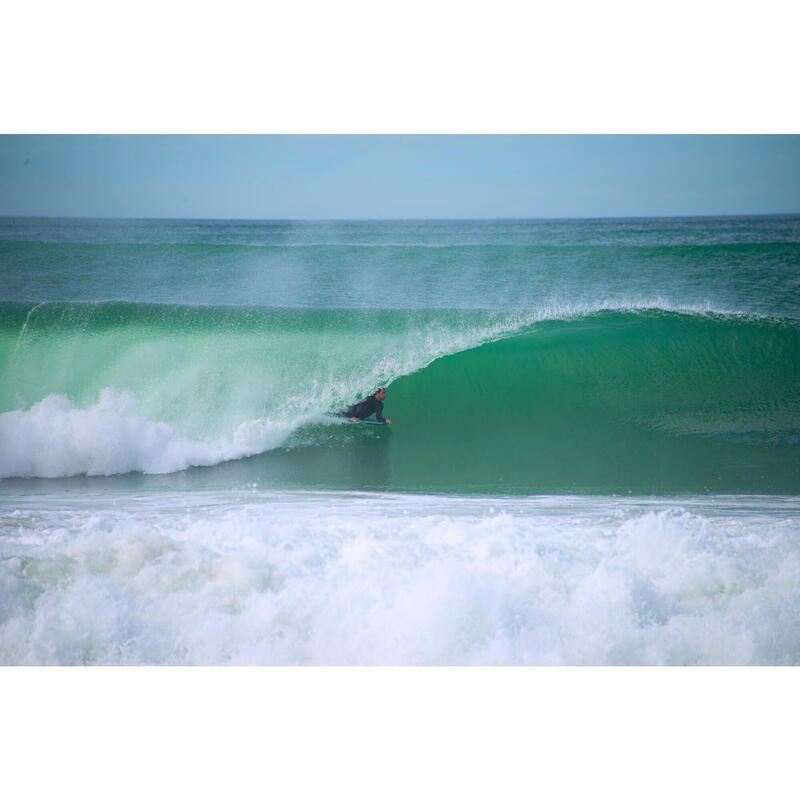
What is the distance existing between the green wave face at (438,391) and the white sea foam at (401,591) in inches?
17.3

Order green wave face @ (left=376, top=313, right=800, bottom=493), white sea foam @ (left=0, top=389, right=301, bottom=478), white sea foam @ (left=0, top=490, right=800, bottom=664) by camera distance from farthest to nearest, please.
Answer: green wave face @ (left=376, top=313, right=800, bottom=493)
white sea foam @ (left=0, top=389, right=301, bottom=478)
white sea foam @ (left=0, top=490, right=800, bottom=664)

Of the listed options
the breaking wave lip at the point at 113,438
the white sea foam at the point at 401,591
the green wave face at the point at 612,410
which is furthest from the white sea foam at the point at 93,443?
the green wave face at the point at 612,410

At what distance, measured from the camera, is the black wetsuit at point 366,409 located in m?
3.60

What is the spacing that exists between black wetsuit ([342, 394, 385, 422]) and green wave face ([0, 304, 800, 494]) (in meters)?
0.05

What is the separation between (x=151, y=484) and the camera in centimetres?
317

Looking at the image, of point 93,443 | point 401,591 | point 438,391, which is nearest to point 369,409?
point 438,391

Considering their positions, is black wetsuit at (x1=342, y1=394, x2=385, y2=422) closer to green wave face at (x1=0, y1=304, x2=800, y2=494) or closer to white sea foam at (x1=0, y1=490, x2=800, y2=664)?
green wave face at (x1=0, y1=304, x2=800, y2=494)

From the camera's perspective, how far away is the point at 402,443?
11.5 feet

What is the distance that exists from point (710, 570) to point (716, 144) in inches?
70.8

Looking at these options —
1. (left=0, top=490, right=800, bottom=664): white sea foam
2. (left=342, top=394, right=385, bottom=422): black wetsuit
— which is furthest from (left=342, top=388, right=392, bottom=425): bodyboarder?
(left=0, top=490, right=800, bottom=664): white sea foam

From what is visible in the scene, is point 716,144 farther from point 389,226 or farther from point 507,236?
point 389,226

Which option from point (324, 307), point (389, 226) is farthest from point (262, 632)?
point (389, 226)

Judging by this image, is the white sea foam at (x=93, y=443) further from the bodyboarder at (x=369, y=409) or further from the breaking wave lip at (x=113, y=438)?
the bodyboarder at (x=369, y=409)

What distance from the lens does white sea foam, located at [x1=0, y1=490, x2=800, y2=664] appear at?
97.6 inches
